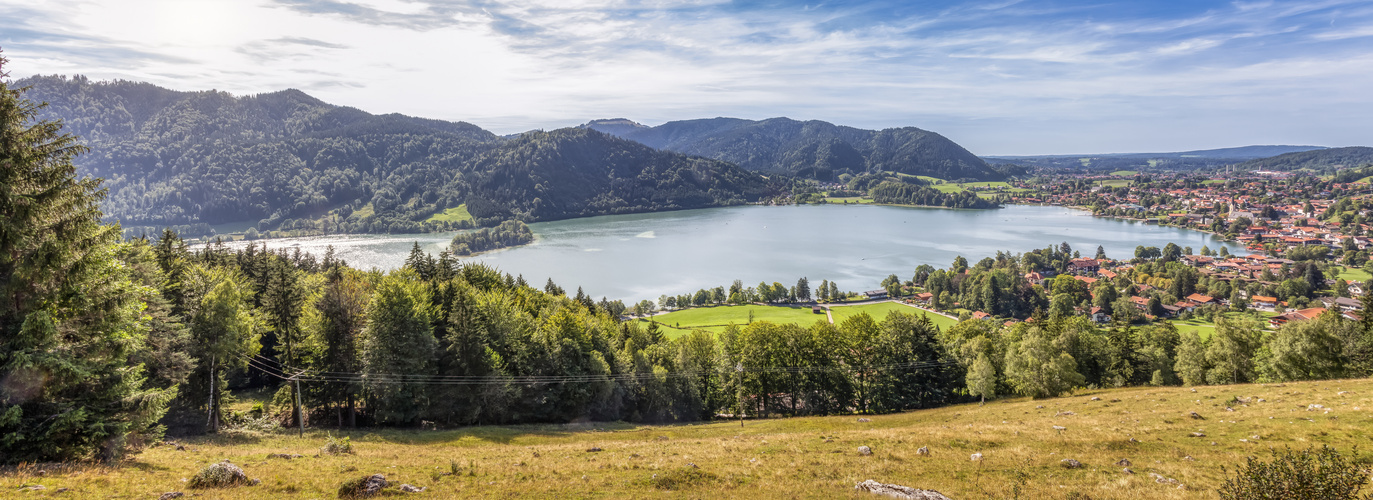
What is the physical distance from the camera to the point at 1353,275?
340ft

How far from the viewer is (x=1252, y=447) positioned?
1327 cm

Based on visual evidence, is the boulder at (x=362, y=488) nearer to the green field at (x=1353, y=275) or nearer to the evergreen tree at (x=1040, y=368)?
the evergreen tree at (x=1040, y=368)

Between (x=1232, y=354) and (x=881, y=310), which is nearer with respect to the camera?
(x=1232, y=354)

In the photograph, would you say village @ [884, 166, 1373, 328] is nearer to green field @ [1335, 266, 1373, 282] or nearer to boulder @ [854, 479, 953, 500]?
green field @ [1335, 266, 1373, 282]

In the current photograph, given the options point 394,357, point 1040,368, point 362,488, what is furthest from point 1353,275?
point 362,488

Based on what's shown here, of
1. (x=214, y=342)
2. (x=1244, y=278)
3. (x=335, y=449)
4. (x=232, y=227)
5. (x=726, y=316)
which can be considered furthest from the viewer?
(x=232, y=227)

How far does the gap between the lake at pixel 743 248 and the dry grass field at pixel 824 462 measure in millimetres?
78606

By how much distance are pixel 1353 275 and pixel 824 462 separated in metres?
149

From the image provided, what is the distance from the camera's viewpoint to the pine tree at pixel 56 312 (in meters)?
11.5

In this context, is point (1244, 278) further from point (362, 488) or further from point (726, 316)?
point (362, 488)

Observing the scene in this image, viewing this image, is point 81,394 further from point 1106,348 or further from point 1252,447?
point 1106,348

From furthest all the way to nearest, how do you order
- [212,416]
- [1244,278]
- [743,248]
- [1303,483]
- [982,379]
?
[743,248]
[1244,278]
[982,379]
[212,416]
[1303,483]

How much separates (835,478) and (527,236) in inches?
6120

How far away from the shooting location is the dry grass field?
1098 cm
